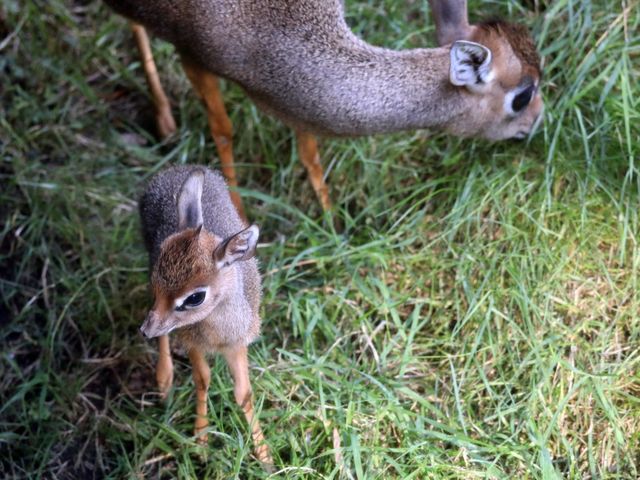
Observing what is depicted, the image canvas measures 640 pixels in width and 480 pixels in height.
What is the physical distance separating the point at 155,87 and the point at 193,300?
7.08 feet

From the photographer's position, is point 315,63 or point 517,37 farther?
point 517,37

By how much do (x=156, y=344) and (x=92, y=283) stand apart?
0.44m

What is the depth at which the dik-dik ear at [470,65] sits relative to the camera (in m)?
3.86

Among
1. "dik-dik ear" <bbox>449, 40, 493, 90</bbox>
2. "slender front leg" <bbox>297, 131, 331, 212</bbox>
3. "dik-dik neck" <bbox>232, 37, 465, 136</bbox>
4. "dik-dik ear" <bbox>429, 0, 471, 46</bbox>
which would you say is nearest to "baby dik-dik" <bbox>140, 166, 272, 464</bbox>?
"dik-dik neck" <bbox>232, 37, 465, 136</bbox>

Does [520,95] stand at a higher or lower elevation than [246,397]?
higher

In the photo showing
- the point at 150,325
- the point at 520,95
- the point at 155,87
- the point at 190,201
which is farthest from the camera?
the point at 155,87

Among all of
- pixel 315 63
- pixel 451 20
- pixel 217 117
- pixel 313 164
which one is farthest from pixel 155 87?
pixel 451 20

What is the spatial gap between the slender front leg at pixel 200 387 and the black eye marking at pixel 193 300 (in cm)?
45

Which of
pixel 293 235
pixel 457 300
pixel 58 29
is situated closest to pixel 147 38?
pixel 58 29

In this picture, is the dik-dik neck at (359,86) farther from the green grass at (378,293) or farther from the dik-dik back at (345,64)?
the green grass at (378,293)

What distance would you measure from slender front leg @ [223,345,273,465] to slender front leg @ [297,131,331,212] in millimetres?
1071

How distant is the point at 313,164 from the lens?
4.52 m

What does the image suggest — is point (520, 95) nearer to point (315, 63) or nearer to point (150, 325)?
point (315, 63)

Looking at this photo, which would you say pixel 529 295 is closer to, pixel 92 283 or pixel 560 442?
pixel 560 442
